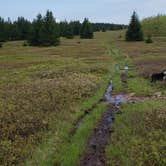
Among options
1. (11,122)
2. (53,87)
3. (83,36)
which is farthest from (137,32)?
(11,122)

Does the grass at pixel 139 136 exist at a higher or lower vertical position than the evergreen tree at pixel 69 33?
lower

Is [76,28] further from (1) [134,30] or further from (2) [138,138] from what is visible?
(2) [138,138]

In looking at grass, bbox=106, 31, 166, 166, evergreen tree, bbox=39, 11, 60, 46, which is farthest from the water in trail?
evergreen tree, bbox=39, 11, 60, 46

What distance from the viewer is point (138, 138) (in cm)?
1205

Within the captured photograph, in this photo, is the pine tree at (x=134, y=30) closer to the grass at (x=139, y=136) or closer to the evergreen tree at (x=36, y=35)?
the evergreen tree at (x=36, y=35)

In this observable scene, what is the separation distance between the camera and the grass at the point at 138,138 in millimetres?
10289

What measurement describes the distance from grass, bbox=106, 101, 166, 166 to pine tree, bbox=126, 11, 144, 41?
241ft

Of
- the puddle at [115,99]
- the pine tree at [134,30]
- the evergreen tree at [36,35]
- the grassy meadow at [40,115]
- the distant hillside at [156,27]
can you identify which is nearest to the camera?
the grassy meadow at [40,115]

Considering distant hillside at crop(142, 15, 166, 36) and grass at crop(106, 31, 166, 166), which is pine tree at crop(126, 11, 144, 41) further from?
grass at crop(106, 31, 166, 166)

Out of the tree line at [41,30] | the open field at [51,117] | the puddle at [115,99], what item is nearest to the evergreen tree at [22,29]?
the tree line at [41,30]

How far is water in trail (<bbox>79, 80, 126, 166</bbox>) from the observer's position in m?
10.3

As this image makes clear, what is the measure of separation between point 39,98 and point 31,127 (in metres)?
5.69

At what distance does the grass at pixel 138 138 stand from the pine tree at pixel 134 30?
7353 cm

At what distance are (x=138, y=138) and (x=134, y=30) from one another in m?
78.8
